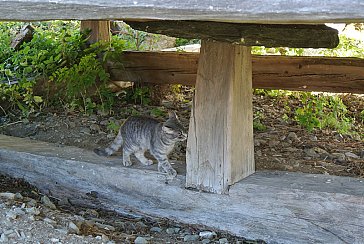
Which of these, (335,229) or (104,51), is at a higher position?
(104,51)

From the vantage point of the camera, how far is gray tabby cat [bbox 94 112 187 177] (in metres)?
4.37

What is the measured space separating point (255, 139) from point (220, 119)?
182 cm

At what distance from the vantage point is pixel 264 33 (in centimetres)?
358

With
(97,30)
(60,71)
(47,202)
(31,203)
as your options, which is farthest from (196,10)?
(97,30)

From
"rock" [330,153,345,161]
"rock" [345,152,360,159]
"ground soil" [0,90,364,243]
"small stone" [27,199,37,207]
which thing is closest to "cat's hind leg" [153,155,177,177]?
"ground soil" [0,90,364,243]

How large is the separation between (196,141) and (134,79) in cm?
293

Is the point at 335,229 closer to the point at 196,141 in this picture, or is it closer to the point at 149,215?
the point at 196,141

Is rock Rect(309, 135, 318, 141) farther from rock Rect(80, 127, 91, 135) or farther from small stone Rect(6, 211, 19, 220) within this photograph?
small stone Rect(6, 211, 19, 220)

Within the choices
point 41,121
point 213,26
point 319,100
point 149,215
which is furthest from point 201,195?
point 319,100

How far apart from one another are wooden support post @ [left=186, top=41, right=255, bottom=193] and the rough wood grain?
123 millimetres

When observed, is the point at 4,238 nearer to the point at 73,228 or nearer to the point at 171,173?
the point at 73,228

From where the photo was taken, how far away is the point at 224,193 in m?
4.14

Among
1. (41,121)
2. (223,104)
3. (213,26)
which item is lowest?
(41,121)

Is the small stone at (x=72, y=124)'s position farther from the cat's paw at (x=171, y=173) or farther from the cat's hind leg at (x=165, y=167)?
the cat's paw at (x=171, y=173)
